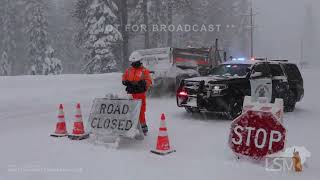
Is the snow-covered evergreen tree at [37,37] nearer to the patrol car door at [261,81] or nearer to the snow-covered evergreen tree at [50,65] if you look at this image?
the snow-covered evergreen tree at [50,65]

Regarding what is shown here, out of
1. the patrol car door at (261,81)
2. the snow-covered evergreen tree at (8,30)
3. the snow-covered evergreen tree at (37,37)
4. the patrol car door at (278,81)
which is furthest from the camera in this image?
the snow-covered evergreen tree at (8,30)

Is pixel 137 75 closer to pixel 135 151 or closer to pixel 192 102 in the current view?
pixel 135 151

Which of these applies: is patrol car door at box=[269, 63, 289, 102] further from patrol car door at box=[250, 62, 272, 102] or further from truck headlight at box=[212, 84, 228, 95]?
truck headlight at box=[212, 84, 228, 95]

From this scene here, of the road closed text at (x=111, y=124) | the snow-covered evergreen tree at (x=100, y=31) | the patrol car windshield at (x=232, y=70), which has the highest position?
the snow-covered evergreen tree at (x=100, y=31)

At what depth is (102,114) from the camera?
9.23 m

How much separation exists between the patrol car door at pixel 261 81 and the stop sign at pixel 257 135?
527 cm

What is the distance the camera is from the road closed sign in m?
8.83

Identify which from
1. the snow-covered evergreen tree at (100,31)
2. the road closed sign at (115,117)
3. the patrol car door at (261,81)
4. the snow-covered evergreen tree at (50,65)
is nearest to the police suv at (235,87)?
the patrol car door at (261,81)

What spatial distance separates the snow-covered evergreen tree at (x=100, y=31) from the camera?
118 ft

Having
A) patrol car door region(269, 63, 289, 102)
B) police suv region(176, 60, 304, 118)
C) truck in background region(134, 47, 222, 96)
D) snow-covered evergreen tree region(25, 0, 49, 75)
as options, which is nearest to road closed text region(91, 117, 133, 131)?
police suv region(176, 60, 304, 118)

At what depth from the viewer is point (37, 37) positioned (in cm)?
5131

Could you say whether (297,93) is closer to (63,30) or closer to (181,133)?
(181,133)

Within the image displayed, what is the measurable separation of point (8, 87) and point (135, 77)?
30.6 feet

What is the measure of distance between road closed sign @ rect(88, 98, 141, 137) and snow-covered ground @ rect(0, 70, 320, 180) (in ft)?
1.27
